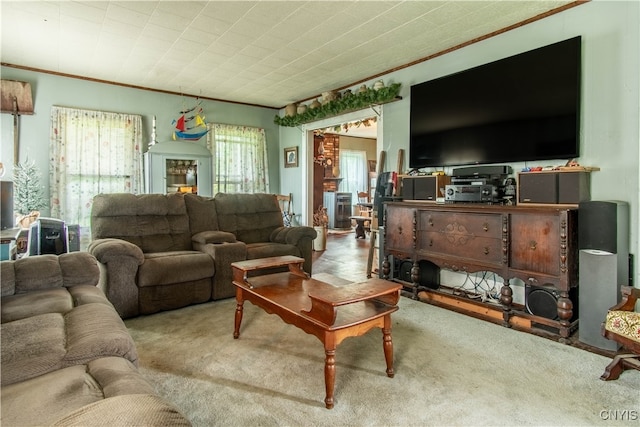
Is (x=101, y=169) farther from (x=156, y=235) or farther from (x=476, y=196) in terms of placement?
(x=476, y=196)

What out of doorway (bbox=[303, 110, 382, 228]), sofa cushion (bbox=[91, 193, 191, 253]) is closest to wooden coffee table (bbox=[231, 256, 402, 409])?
sofa cushion (bbox=[91, 193, 191, 253])

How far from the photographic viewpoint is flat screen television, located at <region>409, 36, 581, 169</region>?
2809 mm

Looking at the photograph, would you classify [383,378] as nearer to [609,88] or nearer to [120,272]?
[120,272]

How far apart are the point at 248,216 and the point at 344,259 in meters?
1.86

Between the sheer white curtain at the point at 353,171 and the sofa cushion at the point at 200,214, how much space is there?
6.46m

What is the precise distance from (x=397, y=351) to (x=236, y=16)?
2915 millimetres

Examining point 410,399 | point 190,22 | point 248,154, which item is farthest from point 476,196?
point 248,154

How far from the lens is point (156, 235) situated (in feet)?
11.6

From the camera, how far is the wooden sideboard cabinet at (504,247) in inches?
99.2

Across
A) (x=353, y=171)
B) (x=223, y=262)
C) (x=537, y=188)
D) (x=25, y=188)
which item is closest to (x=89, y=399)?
(x=223, y=262)

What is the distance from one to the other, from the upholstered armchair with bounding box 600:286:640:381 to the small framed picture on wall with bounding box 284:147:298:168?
485 cm

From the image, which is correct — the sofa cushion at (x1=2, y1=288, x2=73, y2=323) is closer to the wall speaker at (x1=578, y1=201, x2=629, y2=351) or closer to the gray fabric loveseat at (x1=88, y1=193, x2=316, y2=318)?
the gray fabric loveseat at (x1=88, y1=193, x2=316, y2=318)

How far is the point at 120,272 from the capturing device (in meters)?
2.88

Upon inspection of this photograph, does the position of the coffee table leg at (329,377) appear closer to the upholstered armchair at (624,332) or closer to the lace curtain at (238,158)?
the upholstered armchair at (624,332)
